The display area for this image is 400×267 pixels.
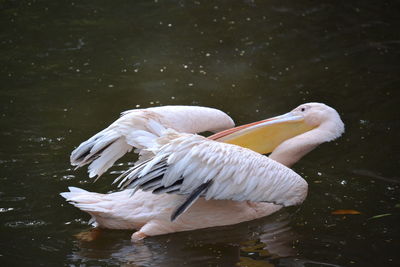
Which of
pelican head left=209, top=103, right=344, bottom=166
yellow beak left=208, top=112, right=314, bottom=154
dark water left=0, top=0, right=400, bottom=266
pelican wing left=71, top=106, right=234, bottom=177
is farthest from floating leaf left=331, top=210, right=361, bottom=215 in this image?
pelican wing left=71, top=106, right=234, bottom=177

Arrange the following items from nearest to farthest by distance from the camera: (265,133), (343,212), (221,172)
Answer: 1. (221,172)
2. (343,212)
3. (265,133)

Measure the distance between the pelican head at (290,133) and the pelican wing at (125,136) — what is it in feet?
1.16

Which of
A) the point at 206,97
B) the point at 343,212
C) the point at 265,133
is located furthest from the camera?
the point at 206,97

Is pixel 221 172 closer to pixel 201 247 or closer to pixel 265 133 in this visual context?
pixel 201 247

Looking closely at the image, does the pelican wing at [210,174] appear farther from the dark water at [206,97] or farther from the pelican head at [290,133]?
the pelican head at [290,133]

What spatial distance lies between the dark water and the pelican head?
0.38 metres

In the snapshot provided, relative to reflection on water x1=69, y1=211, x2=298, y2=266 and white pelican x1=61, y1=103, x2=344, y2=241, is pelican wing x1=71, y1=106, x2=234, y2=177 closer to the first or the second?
white pelican x1=61, y1=103, x2=344, y2=241

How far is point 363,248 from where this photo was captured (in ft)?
15.5

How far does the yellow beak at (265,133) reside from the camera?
5.30 metres

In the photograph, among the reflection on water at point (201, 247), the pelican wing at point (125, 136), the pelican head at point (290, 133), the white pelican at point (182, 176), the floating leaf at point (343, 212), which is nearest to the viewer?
the reflection on water at point (201, 247)

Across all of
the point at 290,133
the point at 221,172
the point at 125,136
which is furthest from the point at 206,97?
the point at 221,172

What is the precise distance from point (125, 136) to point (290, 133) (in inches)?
51.6

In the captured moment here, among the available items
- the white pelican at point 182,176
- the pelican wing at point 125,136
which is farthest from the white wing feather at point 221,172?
the pelican wing at point 125,136

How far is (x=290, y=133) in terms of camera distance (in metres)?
5.56
